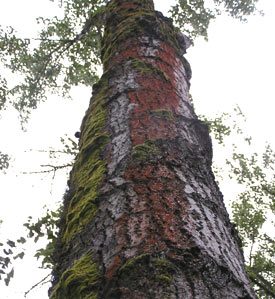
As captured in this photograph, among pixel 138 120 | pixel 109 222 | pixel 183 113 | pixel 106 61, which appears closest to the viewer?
pixel 109 222

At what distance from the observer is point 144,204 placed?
1215 millimetres

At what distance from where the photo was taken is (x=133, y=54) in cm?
236

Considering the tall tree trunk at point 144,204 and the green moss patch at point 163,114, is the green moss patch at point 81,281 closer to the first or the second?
the tall tree trunk at point 144,204

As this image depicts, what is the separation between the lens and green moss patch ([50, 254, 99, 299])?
3.26 ft


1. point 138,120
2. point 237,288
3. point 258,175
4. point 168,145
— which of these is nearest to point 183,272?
point 237,288

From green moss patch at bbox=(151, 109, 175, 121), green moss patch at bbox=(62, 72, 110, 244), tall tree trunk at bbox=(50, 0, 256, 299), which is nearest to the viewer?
tall tree trunk at bbox=(50, 0, 256, 299)

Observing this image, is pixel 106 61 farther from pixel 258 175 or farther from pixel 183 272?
pixel 258 175

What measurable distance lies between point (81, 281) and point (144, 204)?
39cm

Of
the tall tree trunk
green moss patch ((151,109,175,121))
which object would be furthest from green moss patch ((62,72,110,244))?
green moss patch ((151,109,175,121))

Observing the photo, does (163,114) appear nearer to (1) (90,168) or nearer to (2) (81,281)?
(1) (90,168)

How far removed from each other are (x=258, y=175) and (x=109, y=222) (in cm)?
1343

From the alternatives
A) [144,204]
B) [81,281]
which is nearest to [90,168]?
[144,204]

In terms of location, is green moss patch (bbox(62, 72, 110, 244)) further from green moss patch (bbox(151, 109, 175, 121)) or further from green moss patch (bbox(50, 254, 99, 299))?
green moss patch (bbox(151, 109, 175, 121))

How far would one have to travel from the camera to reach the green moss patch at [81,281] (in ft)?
3.26
